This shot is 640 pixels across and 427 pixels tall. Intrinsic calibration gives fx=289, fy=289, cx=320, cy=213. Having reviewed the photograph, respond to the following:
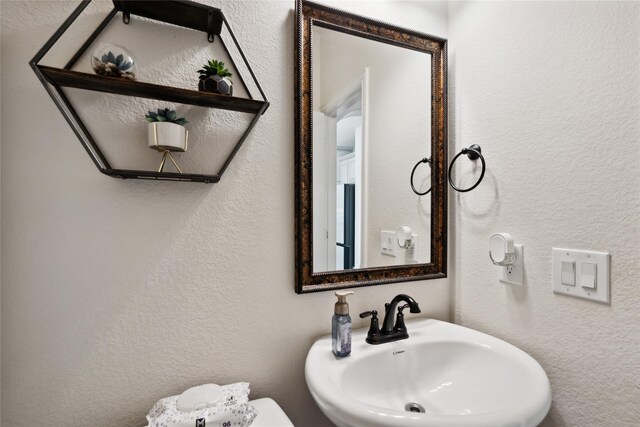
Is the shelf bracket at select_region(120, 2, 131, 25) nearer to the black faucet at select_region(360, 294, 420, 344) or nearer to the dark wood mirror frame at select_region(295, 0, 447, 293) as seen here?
the dark wood mirror frame at select_region(295, 0, 447, 293)

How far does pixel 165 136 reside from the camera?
72 centimetres

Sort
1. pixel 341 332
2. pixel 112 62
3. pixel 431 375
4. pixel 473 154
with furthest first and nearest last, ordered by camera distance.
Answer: pixel 473 154, pixel 431 375, pixel 341 332, pixel 112 62

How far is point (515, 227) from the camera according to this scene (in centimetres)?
89

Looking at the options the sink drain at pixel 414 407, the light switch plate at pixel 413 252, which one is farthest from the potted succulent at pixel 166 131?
the sink drain at pixel 414 407

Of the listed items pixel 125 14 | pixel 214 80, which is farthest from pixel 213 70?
pixel 125 14

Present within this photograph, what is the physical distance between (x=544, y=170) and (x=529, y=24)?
0.44 meters

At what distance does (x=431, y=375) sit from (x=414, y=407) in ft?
0.42

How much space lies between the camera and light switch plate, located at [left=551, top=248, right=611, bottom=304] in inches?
27.1

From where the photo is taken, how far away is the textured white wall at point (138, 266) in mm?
679

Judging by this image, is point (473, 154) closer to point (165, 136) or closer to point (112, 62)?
point (165, 136)

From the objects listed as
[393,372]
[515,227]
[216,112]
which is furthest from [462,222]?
[216,112]

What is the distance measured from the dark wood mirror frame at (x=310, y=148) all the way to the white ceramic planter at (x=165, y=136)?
0.33 meters

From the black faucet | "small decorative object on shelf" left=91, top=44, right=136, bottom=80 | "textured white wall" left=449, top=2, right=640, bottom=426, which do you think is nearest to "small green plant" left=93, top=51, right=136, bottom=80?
"small decorative object on shelf" left=91, top=44, right=136, bottom=80

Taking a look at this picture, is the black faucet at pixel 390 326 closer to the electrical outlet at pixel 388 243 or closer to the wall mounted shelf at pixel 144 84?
the electrical outlet at pixel 388 243
